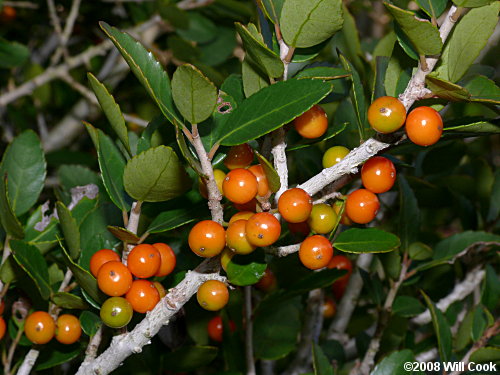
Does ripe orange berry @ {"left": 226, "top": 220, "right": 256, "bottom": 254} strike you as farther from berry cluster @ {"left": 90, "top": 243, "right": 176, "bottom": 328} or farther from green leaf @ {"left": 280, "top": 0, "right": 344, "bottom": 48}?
green leaf @ {"left": 280, "top": 0, "right": 344, "bottom": 48}

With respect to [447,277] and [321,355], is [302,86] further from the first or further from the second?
[447,277]

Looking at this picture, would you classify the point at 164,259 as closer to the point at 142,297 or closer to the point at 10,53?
the point at 142,297

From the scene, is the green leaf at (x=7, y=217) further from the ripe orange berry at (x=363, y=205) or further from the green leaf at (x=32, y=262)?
the ripe orange berry at (x=363, y=205)

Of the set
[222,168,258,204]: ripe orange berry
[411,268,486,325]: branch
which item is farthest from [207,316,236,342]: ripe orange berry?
[222,168,258,204]: ripe orange berry

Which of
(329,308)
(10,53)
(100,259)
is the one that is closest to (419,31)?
(100,259)

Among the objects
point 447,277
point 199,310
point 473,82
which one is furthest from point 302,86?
point 447,277

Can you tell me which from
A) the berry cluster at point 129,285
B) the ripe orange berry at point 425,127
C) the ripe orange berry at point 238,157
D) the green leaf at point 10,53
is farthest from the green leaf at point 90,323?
the green leaf at point 10,53
